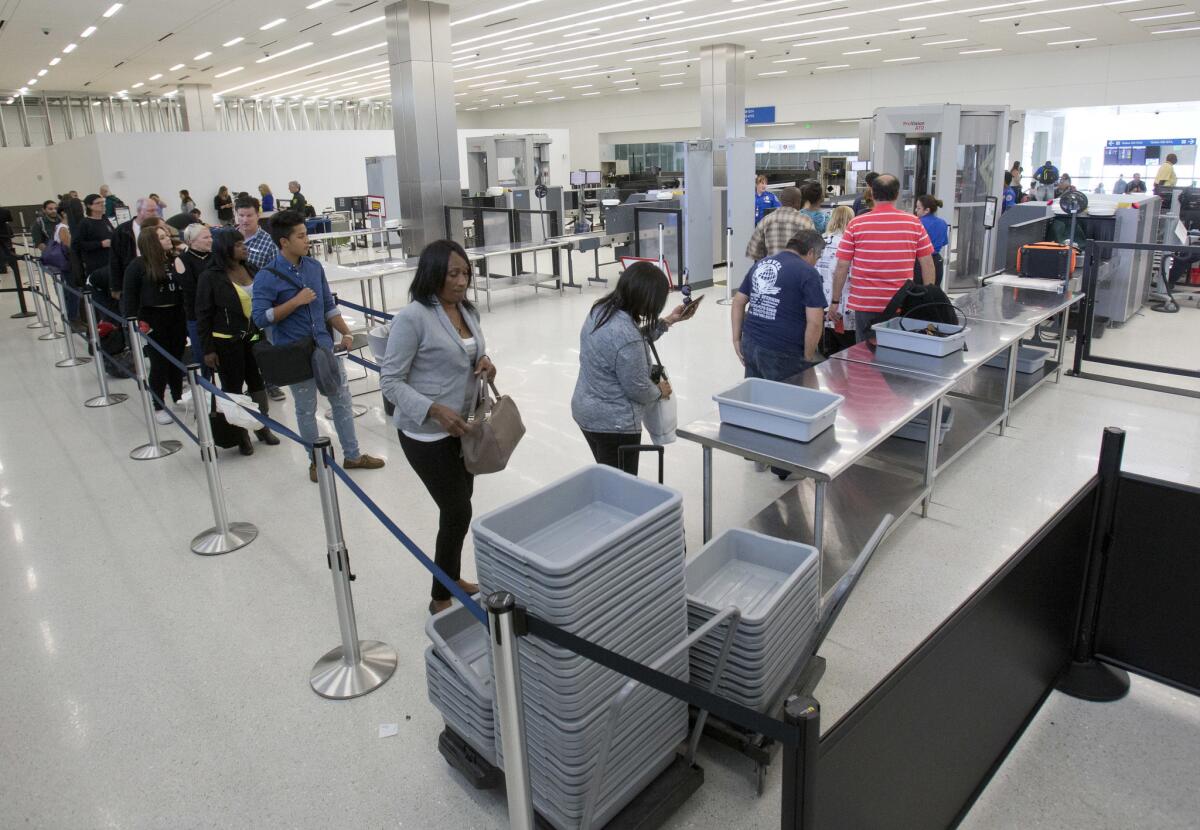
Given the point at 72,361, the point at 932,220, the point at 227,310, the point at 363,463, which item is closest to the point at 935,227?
the point at 932,220

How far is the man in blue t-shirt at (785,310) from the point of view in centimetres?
398

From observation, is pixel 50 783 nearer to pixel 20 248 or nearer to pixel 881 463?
pixel 881 463

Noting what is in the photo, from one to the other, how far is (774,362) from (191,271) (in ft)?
12.1

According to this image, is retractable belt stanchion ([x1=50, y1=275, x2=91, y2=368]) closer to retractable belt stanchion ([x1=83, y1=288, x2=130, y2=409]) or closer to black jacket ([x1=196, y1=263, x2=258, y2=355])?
retractable belt stanchion ([x1=83, y1=288, x2=130, y2=409])

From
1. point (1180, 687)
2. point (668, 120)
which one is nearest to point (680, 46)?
Answer: point (668, 120)

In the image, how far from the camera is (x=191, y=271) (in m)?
5.11

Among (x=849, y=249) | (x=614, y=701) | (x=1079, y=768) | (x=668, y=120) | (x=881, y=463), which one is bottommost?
(x=1079, y=768)

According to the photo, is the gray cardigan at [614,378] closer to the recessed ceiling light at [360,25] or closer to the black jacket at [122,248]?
the black jacket at [122,248]

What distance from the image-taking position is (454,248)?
9.59 ft

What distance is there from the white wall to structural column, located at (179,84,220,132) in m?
14.1

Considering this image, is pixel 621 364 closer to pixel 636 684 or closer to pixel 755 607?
pixel 755 607

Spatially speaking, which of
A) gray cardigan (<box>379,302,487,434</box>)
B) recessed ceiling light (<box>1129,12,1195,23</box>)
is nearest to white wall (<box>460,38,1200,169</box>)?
recessed ceiling light (<box>1129,12,1195,23</box>)

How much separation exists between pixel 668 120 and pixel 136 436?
25808 mm

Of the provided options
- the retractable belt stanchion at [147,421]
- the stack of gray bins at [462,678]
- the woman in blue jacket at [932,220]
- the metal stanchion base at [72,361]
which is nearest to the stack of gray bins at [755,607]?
the stack of gray bins at [462,678]
